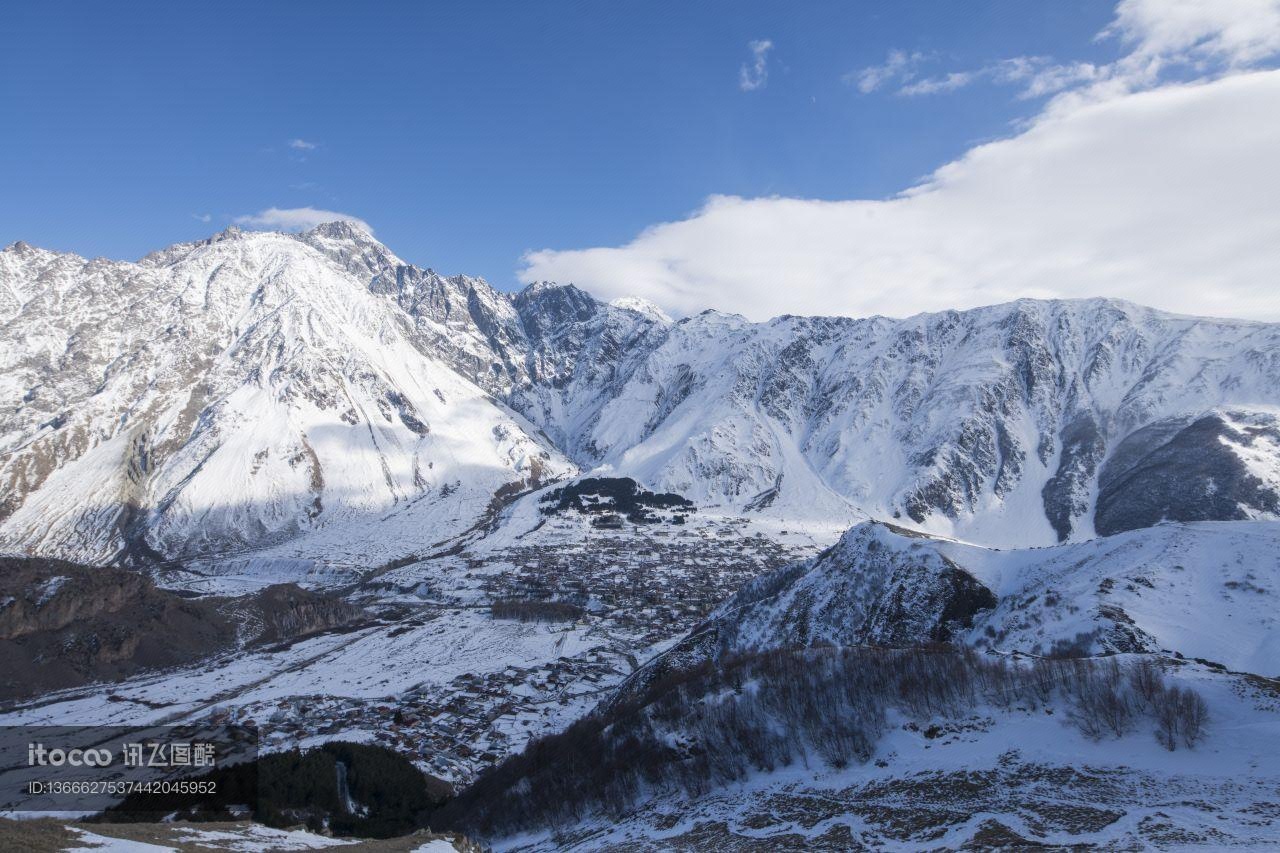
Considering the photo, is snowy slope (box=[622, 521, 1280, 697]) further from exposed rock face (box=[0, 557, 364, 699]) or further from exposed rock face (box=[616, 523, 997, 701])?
exposed rock face (box=[0, 557, 364, 699])

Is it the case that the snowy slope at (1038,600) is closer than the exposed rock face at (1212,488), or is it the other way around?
the snowy slope at (1038,600)

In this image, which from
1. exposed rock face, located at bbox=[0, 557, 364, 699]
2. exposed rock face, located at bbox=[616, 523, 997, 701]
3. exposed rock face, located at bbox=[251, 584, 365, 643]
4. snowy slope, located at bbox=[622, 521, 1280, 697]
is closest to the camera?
snowy slope, located at bbox=[622, 521, 1280, 697]

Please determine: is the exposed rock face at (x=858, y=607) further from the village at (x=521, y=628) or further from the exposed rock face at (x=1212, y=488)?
A: the exposed rock face at (x=1212, y=488)

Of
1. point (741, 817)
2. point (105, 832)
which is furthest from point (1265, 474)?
point (105, 832)

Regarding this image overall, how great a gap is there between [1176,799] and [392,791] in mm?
49643

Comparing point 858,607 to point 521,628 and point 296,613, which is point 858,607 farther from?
point 296,613

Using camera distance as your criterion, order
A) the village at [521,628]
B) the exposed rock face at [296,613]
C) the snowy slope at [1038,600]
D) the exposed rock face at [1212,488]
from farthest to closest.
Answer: the exposed rock face at [1212,488]
the exposed rock face at [296,613]
the village at [521,628]
the snowy slope at [1038,600]

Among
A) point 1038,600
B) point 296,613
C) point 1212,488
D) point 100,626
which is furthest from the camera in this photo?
point 1212,488

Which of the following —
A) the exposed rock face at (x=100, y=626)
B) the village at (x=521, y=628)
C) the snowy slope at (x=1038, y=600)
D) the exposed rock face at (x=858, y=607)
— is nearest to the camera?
the snowy slope at (x=1038, y=600)

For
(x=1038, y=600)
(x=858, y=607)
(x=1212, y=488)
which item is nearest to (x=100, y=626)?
(x=858, y=607)

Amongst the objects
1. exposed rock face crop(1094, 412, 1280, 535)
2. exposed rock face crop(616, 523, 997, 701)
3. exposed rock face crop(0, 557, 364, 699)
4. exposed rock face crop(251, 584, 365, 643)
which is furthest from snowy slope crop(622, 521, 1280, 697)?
exposed rock face crop(1094, 412, 1280, 535)

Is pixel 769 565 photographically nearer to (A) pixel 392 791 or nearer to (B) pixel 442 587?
(B) pixel 442 587

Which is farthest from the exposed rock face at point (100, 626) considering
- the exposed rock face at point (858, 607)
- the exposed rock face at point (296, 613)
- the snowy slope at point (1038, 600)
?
the snowy slope at point (1038, 600)

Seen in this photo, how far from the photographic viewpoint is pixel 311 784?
48.5m
